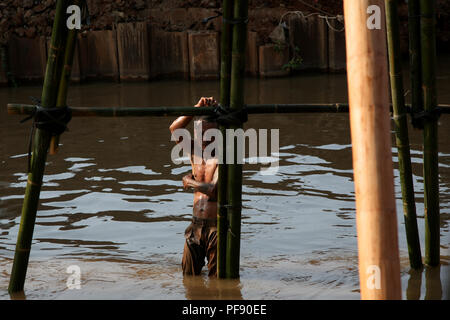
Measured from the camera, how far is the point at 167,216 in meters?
8.23

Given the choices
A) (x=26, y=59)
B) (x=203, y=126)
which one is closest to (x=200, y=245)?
(x=203, y=126)

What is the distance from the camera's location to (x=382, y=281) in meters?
3.61

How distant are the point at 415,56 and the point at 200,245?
219 centimetres

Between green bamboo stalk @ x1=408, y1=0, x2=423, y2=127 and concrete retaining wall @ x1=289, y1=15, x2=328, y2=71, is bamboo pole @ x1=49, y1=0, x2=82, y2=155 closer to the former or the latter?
green bamboo stalk @ x1=408, y1=0, x2=423, y2=127

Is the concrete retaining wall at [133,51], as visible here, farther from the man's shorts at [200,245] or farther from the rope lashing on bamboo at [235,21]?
the rope lashing on bamboo at [235,21]

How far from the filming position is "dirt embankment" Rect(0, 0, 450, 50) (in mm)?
17266

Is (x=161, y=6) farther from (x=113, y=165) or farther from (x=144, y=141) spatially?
(x=113, y=165)

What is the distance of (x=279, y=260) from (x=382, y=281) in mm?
3113

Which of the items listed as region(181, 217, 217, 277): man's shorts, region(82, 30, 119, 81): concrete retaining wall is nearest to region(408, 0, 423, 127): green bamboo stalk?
region(181, 217, 217, 277): man's shorts

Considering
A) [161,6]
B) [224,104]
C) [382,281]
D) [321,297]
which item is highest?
[161,6]

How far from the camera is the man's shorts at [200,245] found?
602cm

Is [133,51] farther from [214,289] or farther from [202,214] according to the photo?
[214,289]
